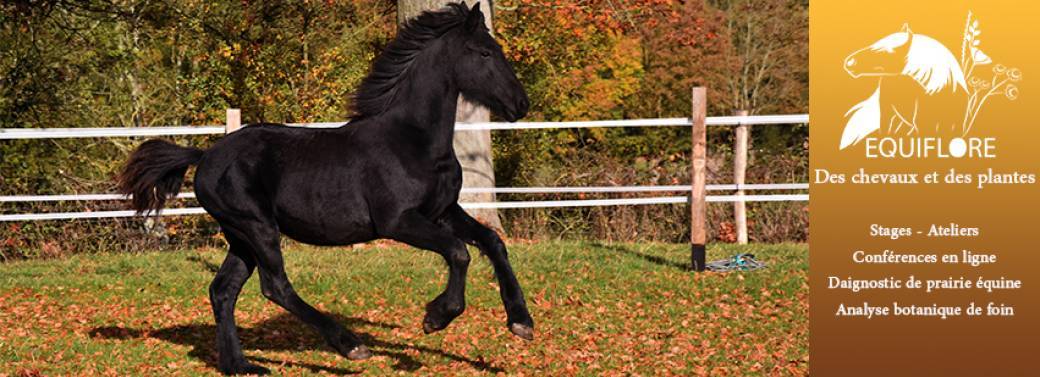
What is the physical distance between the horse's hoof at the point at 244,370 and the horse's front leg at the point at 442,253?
1397mm

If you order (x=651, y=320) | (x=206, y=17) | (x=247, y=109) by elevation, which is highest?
(x=206, y=17)

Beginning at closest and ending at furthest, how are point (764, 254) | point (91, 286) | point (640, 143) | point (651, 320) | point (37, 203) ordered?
point (651, 320) → point (91, 286) → point (764, 254) → point (37, 203) → point (640, 143)

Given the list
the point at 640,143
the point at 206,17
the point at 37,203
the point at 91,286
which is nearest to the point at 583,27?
the point at 640,143

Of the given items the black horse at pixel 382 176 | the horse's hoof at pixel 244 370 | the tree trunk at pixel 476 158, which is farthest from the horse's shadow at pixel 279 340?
the tree trunk at pixel 476 158

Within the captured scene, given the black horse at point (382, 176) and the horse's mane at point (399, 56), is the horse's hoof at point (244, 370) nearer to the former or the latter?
the black horse at point (382, 176)

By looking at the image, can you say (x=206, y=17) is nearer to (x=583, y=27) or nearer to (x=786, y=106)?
(x=583, y=27)

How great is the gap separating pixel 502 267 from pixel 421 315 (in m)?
3.61

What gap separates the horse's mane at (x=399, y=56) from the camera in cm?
777

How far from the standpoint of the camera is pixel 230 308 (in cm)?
817

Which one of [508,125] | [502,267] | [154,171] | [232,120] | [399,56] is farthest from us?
[508,125]

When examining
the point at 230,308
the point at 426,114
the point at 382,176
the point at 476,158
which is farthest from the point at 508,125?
the point at 382,176

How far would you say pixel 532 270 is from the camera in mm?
12711

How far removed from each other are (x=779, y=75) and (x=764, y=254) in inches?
611

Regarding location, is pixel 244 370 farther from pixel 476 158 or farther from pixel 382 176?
pixel 476 158
